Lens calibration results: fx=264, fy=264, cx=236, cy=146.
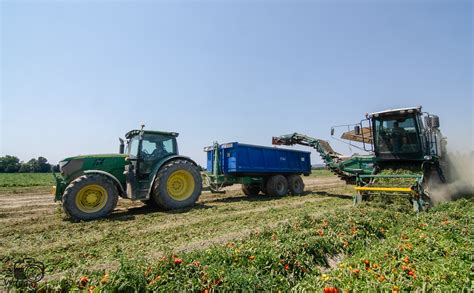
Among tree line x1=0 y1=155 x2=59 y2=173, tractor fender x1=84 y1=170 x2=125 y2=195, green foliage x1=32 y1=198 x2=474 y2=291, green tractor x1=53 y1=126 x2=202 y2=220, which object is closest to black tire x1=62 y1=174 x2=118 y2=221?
green tractor x1=53 y1=126 x2=202 y2=220

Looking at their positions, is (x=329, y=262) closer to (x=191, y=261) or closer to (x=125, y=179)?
(x=191, y=261)

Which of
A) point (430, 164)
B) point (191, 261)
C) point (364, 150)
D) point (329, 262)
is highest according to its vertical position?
point (364, 150)

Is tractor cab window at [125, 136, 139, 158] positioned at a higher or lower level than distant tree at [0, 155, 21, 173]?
lower

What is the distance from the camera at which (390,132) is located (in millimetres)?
9344

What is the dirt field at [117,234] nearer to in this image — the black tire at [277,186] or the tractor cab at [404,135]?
the black tire at [277,186]

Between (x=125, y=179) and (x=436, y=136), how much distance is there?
34.5ft

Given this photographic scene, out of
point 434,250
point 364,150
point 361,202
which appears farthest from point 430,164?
point 434,250

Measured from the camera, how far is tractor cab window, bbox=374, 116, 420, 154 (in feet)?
29.1

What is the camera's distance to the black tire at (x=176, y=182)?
796 cm

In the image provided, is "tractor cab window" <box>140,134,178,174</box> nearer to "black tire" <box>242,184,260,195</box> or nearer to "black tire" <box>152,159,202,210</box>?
"black tire" <box>152,159,202,210</box>

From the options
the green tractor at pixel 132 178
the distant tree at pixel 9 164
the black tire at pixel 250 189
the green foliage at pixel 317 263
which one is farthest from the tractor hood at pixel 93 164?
the distant tree at pixel 9 164

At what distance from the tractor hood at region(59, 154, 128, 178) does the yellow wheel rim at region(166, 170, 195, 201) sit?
1510 mm

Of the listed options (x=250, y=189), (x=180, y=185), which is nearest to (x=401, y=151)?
(x=250, y=189)

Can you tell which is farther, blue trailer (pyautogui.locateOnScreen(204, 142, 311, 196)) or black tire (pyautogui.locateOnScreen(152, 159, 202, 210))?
blue trailer (pyautogui.locateOnScreen(204, 142, 311, 196))
